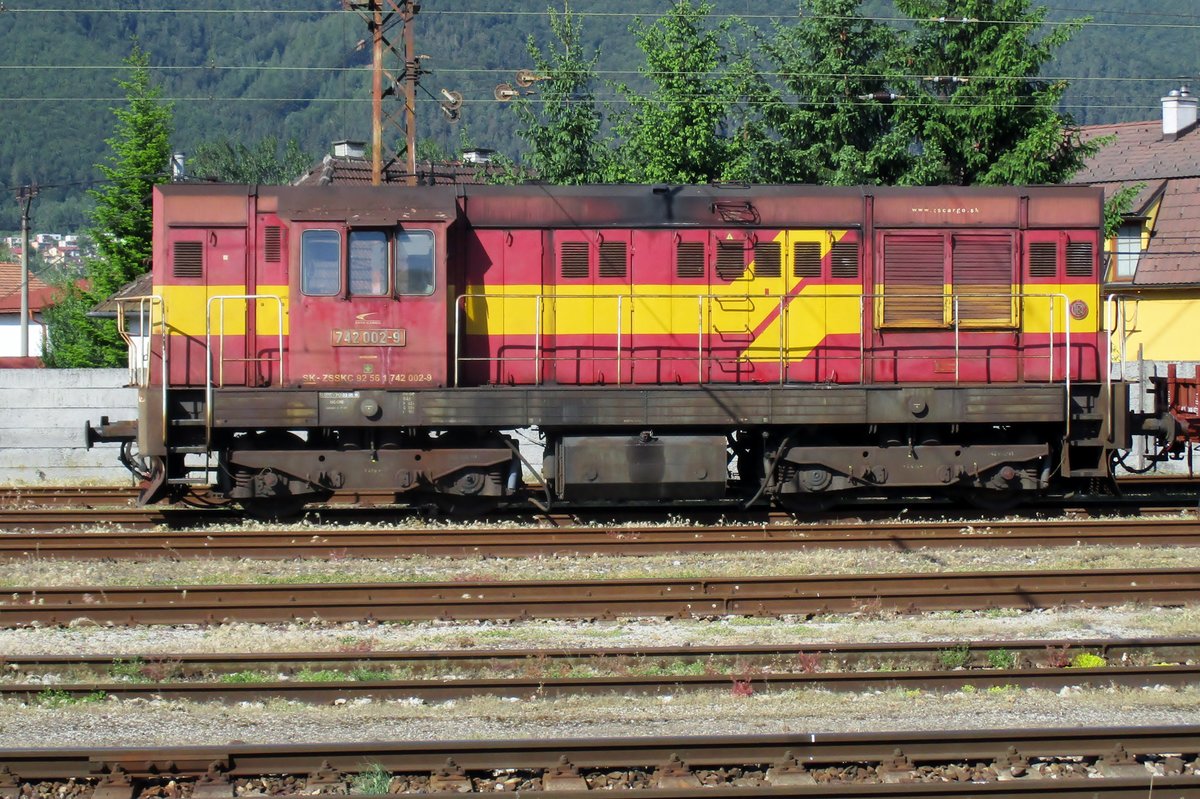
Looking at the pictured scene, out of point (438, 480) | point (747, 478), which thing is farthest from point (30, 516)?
point (747, 478)

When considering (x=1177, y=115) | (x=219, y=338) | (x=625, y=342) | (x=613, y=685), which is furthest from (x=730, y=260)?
(x=1177, y=115)

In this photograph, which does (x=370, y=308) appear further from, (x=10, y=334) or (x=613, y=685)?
(x=10, y=334)

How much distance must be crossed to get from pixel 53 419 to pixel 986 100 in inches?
700

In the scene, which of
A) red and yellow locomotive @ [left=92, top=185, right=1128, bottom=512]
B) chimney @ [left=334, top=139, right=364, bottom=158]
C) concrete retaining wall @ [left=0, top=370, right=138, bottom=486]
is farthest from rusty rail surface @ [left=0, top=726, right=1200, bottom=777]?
chimney @ [left=334, top=139, right=364, bottom=158]

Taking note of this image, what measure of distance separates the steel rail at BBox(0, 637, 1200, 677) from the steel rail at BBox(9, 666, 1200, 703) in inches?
14.6

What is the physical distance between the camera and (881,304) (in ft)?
48.1

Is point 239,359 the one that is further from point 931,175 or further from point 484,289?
point 931,175

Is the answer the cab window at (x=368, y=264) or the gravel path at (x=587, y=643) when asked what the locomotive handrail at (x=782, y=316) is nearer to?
the cab window at (x=368, y=264)

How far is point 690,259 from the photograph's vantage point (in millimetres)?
14617

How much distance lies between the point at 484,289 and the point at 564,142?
14.1m

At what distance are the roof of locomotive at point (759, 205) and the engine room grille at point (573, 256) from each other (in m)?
0.24

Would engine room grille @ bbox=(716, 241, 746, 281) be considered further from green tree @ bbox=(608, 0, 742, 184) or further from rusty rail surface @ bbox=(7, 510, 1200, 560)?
green tree @ bbox=(608, 0, 742, 184)

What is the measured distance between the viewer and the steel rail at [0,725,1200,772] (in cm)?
643

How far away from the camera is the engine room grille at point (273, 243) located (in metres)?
14.1
